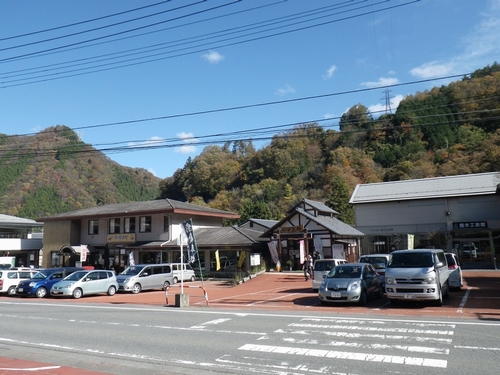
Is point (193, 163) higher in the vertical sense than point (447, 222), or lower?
higher

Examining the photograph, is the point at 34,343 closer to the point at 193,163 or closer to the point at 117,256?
the point at 117,256

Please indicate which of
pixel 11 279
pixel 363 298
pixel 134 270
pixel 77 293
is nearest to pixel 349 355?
pixel 363 298

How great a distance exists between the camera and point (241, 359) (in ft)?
26.7

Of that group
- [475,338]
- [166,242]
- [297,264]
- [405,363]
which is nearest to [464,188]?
[297,264]

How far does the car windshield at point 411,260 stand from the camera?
15539mm

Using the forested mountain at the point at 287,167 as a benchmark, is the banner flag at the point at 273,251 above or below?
below

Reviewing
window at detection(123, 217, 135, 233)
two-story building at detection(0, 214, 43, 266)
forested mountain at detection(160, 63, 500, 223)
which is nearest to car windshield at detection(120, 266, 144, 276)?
window at detection(123, 217, 135, 233)

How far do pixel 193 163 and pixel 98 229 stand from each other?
2457 inches

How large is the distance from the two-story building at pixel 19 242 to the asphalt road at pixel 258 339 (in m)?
32.7

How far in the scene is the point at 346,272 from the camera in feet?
57.4

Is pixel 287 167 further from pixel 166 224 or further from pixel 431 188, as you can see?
pixel 166 224

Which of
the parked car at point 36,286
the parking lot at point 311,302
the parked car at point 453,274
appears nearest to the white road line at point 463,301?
the parking lot at point 311,302

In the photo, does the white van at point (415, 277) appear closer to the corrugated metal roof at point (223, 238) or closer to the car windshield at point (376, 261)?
the car windshield at point (376, 261)

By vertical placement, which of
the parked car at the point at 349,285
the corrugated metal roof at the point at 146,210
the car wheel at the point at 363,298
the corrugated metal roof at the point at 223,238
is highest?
the corrugated metal roof at the point at 146,210
